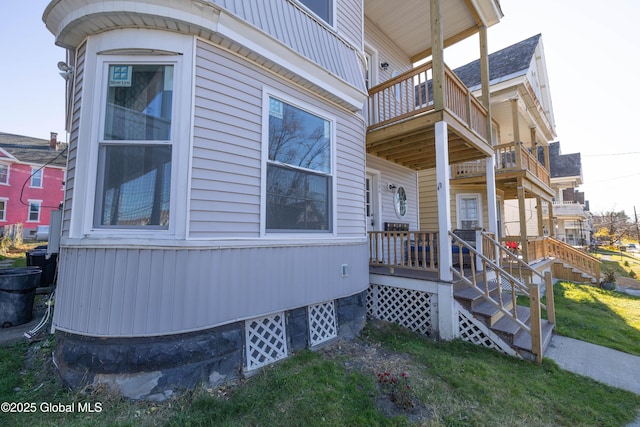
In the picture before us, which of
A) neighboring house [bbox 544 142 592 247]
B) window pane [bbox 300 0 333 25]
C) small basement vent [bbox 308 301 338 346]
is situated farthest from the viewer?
neighboring house [bbox 544 142 592 247]

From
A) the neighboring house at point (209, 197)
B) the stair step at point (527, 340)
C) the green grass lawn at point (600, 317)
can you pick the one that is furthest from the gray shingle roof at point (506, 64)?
the stair step at point (527, 340)

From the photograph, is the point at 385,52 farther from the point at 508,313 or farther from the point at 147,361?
the point at 147,361

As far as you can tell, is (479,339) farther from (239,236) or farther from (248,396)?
(239,236)

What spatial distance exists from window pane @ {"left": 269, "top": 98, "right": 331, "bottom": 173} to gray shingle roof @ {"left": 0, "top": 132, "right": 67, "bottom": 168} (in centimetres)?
2538

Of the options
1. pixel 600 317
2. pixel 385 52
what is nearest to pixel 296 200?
pixel 385 52

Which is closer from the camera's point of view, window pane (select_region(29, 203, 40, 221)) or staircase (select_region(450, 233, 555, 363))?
staircase (select_region(450, 233, 555, 363))

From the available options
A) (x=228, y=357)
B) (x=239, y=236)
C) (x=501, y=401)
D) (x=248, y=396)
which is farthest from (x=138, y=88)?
(x=501, y=401)

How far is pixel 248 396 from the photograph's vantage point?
9.12ft

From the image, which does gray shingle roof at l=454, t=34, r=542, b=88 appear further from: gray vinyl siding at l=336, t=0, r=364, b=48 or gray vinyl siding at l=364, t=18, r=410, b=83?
gray vinyl siding at l=336, t=0, r=364, b=48

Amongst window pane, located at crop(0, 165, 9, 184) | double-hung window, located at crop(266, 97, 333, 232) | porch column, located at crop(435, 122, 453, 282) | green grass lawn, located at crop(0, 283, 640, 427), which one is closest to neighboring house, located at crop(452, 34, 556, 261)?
porch column, located at crop(435, 122, 453, 282)

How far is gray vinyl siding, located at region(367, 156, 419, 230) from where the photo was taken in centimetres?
725

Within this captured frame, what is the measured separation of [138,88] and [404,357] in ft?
15.3

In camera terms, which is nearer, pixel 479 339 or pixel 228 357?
pixel 228 357

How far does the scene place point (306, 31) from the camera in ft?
13.5
